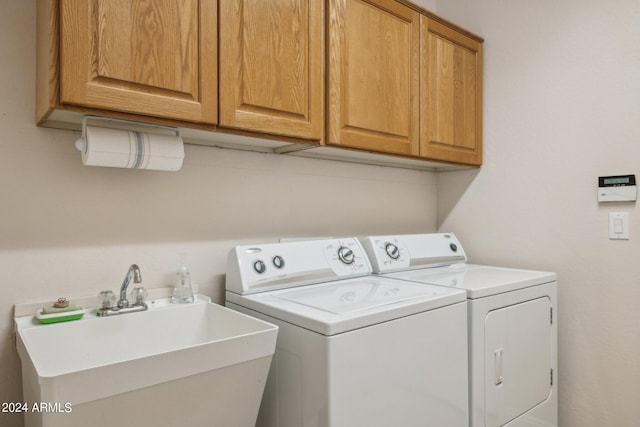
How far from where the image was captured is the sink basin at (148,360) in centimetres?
84

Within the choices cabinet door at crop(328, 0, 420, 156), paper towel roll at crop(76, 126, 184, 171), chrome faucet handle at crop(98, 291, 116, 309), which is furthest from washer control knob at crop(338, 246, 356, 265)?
chrome faucet handle at crop(98, 291, 116, 309)

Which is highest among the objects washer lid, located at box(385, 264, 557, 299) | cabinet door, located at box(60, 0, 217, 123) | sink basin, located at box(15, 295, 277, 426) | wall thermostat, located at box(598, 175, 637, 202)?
cabinet door, located at box(60, 0, 217, 123)

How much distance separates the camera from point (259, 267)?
152 cm

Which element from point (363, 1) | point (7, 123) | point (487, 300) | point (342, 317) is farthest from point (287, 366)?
point (363, 1)

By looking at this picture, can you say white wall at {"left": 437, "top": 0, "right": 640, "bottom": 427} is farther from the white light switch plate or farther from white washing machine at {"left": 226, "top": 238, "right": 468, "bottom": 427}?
white washing machine at {"left": 226, "top": 238, "right": 468, "bottom": 427}

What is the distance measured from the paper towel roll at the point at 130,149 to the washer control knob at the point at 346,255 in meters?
0.77

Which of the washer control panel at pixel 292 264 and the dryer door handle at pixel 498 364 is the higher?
the washer control panel at pixel 292 264

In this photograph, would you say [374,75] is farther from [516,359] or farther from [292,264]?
[516,359]

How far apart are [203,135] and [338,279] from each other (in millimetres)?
793

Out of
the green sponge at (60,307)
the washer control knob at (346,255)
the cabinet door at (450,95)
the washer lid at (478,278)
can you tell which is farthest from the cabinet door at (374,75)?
the green sponge at (60,307)

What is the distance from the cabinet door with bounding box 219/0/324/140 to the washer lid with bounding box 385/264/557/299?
79 centimetres

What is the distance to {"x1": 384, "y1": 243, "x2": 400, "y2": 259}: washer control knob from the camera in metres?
1.92

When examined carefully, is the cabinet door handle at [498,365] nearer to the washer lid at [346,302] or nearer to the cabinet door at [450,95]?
the washer lid at [346,302]

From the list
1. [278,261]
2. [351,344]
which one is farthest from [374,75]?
[351,344]
